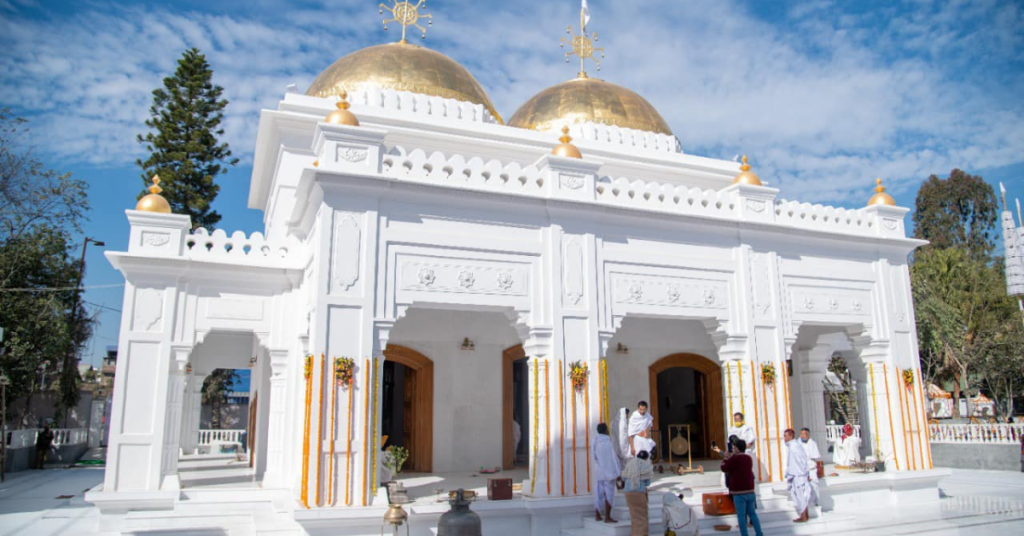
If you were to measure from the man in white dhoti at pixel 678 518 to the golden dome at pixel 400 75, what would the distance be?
27.0 feet

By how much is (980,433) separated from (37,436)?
2145 centimetres

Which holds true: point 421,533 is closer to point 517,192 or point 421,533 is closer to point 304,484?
point 304,484

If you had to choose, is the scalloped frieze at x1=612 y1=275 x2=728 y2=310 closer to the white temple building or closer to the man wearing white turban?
the white temple building

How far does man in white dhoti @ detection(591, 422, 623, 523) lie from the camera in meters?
7.30

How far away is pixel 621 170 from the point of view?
12680mm

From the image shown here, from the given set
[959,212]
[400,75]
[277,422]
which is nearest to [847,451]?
[277,422]

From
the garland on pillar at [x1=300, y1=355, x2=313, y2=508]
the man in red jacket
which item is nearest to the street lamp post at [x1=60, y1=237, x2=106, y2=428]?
the garland on pillar at [x1=300, y1=355, x2=313, y2=508]

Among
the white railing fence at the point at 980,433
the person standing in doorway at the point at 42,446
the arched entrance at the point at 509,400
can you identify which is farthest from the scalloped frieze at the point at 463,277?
the person standing in doorway at the point at 42,446

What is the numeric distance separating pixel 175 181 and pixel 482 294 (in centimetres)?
1594

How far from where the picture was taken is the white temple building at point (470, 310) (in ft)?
24.6

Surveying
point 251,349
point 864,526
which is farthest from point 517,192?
point 251,349

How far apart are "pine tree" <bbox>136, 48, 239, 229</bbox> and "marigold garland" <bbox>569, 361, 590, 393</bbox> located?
15791 millimetres

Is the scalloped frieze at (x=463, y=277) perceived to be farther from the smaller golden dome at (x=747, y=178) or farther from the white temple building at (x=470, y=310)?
the smaller golden dome at (x=747, y=178)

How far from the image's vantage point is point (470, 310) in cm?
930
